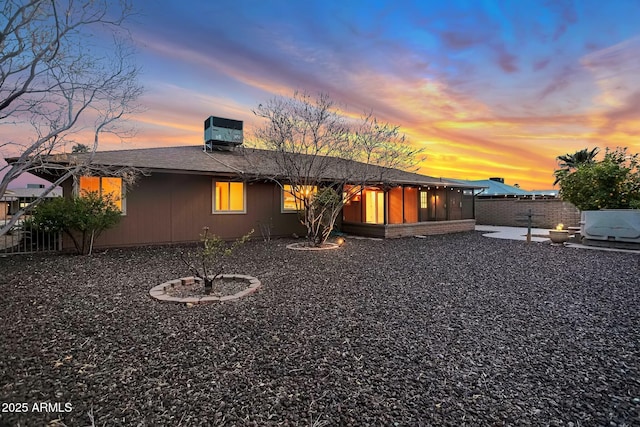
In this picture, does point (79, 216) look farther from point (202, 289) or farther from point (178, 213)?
point (202, 289)

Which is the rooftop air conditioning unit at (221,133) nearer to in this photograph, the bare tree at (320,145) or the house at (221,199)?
the house at (221,199)

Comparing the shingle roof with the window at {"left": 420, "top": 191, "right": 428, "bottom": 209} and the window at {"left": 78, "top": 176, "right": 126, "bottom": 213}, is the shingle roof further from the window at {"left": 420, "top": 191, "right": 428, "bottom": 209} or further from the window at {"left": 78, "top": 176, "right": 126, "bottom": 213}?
the window at {"left": 420, "top": 191, "right": 428, "bottom": 209}

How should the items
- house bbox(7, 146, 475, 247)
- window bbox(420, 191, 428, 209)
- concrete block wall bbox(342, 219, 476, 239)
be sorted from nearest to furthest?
house bbox(7, 146, 475, 247) < concrete block wall bbox(342, 219, 476, 239) < window bbox(420, 191, 428, 209)

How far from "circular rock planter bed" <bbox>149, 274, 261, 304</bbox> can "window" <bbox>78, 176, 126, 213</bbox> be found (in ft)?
15.6

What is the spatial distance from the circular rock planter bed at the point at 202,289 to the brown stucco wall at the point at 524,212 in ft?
43.5

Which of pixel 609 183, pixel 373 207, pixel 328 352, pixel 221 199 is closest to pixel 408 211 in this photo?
pixel 373 207

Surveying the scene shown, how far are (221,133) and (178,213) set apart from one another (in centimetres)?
393

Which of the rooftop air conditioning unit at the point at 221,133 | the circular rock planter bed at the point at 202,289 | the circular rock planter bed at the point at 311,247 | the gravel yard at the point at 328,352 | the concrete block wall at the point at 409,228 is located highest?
the rooftop air conditioning unit at the point at 221,133

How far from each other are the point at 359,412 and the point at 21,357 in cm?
277

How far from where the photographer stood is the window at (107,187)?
8.62 metres

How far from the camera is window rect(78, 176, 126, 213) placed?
862 cm

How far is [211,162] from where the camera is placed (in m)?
10.4

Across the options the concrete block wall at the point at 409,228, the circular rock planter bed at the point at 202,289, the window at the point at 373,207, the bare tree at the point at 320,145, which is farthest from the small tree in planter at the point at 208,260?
the window at the point at 373,207

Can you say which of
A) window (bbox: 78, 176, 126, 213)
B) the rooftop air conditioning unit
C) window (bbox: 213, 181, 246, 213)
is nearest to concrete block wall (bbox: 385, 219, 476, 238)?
window (bbox: 213, 181, 246, 213)
